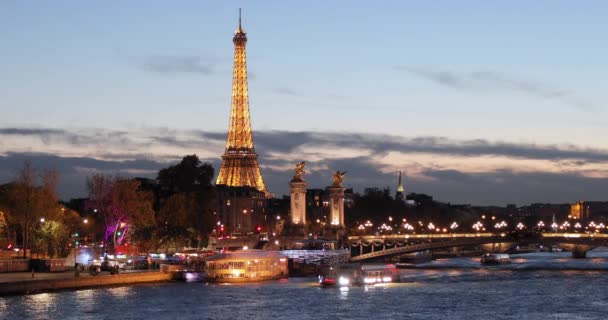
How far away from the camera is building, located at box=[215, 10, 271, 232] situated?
121938 millimetres

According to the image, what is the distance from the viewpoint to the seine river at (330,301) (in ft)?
167

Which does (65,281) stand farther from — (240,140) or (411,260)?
(240,140)

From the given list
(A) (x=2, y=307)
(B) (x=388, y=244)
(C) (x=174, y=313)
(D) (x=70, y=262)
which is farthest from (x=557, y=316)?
(B) (x=388, y=244)

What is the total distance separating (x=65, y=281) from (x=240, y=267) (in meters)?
16.1

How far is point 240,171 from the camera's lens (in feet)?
428

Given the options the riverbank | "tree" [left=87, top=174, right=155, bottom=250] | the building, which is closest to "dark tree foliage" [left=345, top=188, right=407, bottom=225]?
the building

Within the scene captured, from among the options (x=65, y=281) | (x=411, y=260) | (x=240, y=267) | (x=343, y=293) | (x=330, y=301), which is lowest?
(x=330, y=301)

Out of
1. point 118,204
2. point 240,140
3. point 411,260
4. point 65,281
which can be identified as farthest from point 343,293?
point 240,140

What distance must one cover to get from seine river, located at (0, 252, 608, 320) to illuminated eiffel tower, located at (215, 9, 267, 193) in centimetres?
5131

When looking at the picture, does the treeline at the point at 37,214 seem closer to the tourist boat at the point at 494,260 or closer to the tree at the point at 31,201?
the tree at the point at 31,201

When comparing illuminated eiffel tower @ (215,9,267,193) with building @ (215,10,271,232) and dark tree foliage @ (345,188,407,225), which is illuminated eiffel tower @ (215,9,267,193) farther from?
dark tree foliage @ (345,188,407,225)

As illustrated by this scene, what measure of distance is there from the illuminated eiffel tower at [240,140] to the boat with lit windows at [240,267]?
46673mm

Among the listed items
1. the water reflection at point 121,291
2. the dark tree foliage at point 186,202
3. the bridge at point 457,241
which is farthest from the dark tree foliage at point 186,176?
the water reflection at point 121,291

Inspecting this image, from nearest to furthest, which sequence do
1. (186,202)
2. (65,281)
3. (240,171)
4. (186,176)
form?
1. (65,281)
2. (186,202)
3. (186,176)
4. (240,171)
